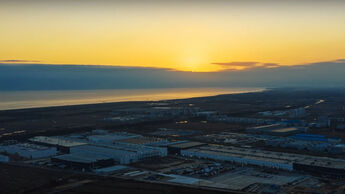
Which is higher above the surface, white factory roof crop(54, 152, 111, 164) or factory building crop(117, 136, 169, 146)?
factory building crop(117, 136, 169, 146)

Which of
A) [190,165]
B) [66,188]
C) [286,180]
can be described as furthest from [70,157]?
[286,180]

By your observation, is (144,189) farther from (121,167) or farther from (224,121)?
(224,121)

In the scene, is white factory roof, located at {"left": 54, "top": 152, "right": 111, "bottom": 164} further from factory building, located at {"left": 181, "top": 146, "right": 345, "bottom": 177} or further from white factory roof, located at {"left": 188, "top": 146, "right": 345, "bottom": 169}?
white factory roof, located at {"left": 188, "top": 146, "right": 345, "bottom": 169}

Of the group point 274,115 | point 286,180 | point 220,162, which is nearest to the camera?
point 286,180

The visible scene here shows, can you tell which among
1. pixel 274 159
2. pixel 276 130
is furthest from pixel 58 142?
pixel 276 130

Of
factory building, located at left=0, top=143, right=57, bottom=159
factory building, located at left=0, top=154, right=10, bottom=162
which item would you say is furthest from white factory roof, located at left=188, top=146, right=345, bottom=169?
factory building, located at left=0, top=154, right=10, bottom=162

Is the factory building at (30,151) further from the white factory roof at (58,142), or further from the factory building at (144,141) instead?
the factory building at (144,141)

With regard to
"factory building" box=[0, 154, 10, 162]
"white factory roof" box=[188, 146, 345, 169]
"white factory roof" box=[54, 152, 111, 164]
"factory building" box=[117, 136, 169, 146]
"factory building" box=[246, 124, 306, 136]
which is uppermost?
"factory building" box=[246, 124, 306, 136]

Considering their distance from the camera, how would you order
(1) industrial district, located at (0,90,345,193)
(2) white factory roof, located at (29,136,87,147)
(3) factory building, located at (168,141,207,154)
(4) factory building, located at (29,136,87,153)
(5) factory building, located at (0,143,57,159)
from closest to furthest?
(1) industrial district, located at (0,90,345,193) → (5) factory building, located at (0,143,57,159) → (3) factory building, located at (168,141,207,154) → (4) factory building, located at (29,136,87,153) → (2) white factory roof, located at (29,136,87,147)

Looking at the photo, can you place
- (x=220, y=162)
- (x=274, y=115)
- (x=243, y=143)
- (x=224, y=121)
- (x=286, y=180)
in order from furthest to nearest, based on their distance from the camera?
(x=274, y=115), (x=224, y=121), (x=243, y=143), (x=220, y=162), (x=286, y=180)
